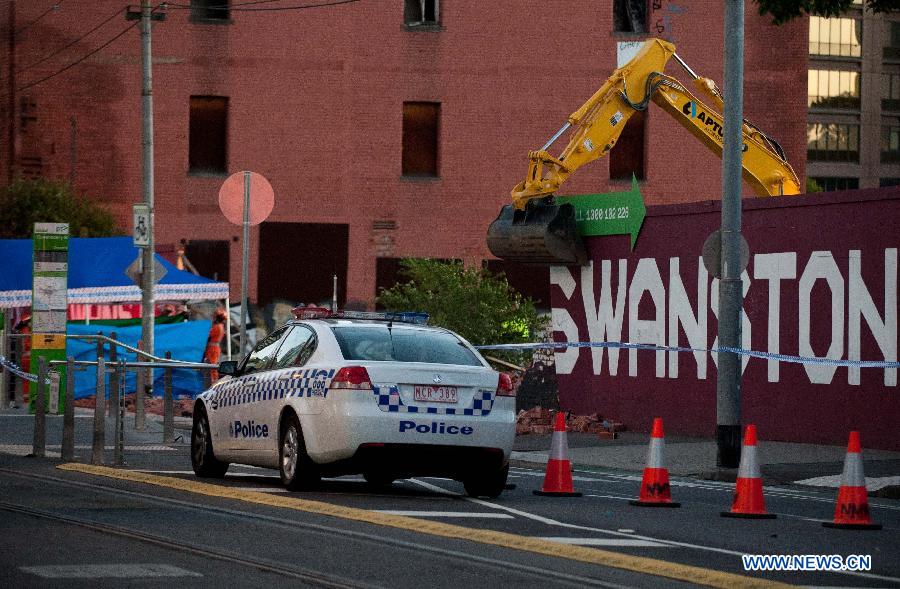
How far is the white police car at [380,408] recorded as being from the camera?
1443 cm

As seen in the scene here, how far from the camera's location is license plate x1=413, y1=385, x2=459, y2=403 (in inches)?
573

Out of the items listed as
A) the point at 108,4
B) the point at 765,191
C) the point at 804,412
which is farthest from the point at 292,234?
the point at 804,412

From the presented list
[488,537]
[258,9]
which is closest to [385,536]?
[488,537]

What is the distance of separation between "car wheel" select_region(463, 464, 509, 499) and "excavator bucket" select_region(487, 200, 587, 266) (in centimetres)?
1138

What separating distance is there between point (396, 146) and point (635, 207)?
24.1 m

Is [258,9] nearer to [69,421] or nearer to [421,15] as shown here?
[421,15]

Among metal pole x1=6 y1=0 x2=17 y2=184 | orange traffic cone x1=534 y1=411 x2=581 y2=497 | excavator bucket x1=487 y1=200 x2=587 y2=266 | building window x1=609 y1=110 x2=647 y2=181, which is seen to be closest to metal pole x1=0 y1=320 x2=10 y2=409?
excavator bucket x1=487 y1=200 x2=587 y2=266

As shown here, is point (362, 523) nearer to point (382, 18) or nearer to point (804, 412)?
point (804, 412)

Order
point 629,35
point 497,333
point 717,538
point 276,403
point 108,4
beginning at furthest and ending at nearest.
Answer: point 629,35
point 108,4
point 497,333
point 276,403
point 717,538

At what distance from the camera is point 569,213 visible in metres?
26.7

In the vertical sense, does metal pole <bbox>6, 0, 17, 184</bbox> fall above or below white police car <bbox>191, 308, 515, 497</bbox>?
above

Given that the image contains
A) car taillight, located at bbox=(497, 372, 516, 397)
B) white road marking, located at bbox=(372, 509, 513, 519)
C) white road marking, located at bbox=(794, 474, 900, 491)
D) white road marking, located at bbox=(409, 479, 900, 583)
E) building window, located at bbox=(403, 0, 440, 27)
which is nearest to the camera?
white road marking, located at bbox=(409, 479, 900, 583)

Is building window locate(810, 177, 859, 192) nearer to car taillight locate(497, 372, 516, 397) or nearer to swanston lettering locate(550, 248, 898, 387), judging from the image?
swanston lettering locate(550, 248, 898, 387)

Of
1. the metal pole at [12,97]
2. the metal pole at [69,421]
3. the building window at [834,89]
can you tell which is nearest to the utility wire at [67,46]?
the metal pole at [12,97]
